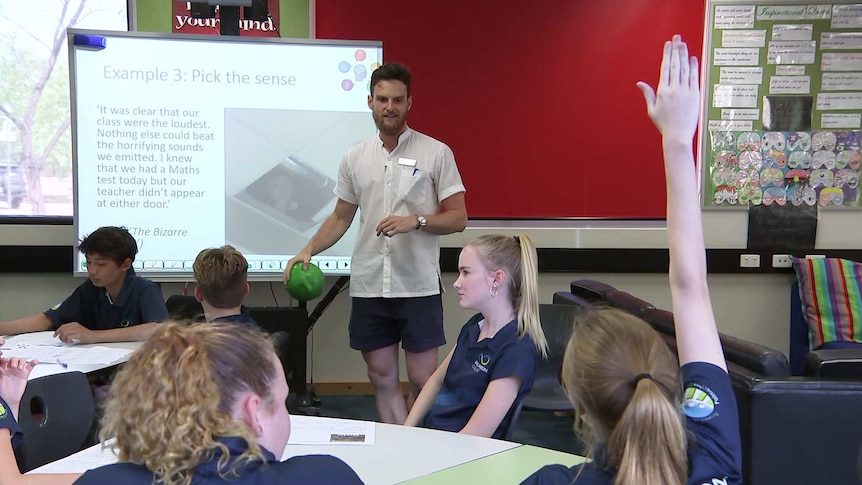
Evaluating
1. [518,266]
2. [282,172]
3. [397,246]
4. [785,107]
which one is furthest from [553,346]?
[785,107]

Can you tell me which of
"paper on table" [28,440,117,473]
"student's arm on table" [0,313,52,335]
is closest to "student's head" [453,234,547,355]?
"paper on table" [28,440,117,473]

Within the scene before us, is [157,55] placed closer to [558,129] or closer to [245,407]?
[558,129]

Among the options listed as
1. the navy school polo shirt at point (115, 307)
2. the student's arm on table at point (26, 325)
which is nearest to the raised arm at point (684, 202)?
the navy school polo shirt at point (115, 307)

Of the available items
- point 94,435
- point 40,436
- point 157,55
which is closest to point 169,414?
point 40,436

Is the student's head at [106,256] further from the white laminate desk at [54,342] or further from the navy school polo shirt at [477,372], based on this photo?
the navy school polo shirt at [477,372]

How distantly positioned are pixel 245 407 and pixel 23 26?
3.74 m

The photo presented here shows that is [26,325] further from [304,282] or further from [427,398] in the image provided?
[427,398]

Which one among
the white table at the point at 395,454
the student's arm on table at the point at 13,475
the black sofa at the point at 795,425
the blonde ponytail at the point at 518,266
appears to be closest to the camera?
the student's arm on table at the point at 13,475

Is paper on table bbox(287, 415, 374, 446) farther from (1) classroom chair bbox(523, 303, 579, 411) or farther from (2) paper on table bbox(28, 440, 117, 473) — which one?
(1) classroom chair bbox(523, 303, 579, 411)

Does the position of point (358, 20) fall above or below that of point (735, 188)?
above

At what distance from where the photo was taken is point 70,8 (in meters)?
3.74

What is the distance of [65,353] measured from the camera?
7.47 feet

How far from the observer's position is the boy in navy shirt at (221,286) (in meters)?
2.33

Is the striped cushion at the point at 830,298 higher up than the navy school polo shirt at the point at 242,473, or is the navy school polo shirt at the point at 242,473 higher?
the navy school polo shirt at the point at 242,473
